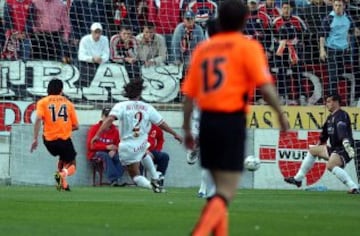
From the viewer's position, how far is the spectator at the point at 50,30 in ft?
85.5

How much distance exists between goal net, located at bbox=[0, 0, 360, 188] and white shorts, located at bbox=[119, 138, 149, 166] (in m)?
4.83

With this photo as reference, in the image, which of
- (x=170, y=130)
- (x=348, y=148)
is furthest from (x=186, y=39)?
(x=170, y=130)

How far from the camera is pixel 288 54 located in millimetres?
27078

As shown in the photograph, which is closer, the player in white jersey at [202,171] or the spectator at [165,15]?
the player in white jersey at [202,171]

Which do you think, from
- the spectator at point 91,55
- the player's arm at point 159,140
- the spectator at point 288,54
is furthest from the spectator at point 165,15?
the player's arm at point 159,140

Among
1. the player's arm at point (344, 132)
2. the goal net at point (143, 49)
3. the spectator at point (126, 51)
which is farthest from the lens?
the spectator at point (126, 51)

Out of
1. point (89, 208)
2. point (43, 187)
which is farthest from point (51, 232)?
point (43, 187)

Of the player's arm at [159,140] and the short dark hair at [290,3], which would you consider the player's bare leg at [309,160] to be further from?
the short dark hair at [290,3]

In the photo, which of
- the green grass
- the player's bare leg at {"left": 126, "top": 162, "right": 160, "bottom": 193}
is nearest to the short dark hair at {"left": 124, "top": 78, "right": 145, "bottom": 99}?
the player's bare leg at {"left": 126, "top": 162, "right": 160, "bottom": 193}

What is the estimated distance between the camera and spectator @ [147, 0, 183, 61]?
2741 centimetres

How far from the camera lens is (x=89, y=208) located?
16344mm

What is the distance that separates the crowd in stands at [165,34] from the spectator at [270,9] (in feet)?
0.07

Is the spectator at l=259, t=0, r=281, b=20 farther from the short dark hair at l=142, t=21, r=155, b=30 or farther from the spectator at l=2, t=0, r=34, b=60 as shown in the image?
the spectator at l=2, t=0, r=34, b=60

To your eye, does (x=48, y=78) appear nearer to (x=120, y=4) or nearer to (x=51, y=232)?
(x=120, y=4)
